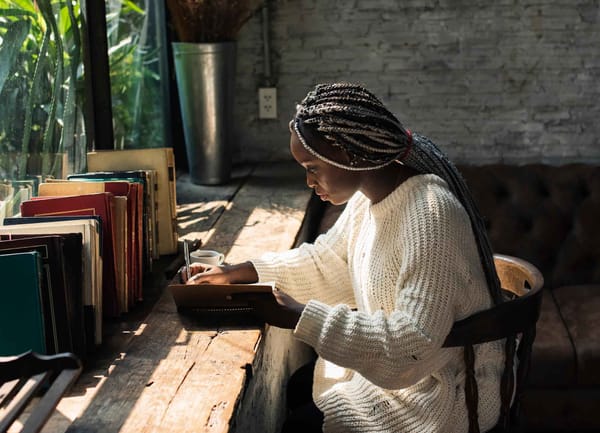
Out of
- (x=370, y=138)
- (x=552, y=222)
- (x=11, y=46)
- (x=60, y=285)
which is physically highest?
(x=11, y=46)

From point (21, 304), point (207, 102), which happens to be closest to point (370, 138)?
point (21, 304)

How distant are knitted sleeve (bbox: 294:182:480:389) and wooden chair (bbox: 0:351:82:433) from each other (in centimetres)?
49

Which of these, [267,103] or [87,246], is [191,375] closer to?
[87,246]

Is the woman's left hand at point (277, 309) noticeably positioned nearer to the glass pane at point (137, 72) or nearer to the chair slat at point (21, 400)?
the chair slat at point (21, 400)

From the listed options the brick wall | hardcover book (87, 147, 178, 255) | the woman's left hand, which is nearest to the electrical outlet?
the brick wall

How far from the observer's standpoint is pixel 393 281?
1774 mm

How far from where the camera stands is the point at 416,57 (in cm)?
371

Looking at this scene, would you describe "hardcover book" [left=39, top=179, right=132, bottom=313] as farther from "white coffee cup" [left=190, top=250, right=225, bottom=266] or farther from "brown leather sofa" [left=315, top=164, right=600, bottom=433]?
"brown leather sofa" [left=315, top=164, right=600, bottom=433]

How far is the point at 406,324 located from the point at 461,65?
2.32 m

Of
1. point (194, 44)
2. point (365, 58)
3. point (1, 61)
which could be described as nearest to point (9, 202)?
point (1, 61)

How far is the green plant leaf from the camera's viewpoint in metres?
2.10

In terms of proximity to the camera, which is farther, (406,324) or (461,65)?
(461,65)

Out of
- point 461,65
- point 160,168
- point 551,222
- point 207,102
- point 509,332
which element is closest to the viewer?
point 509,332

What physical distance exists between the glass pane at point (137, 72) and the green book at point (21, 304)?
4.95 feet
